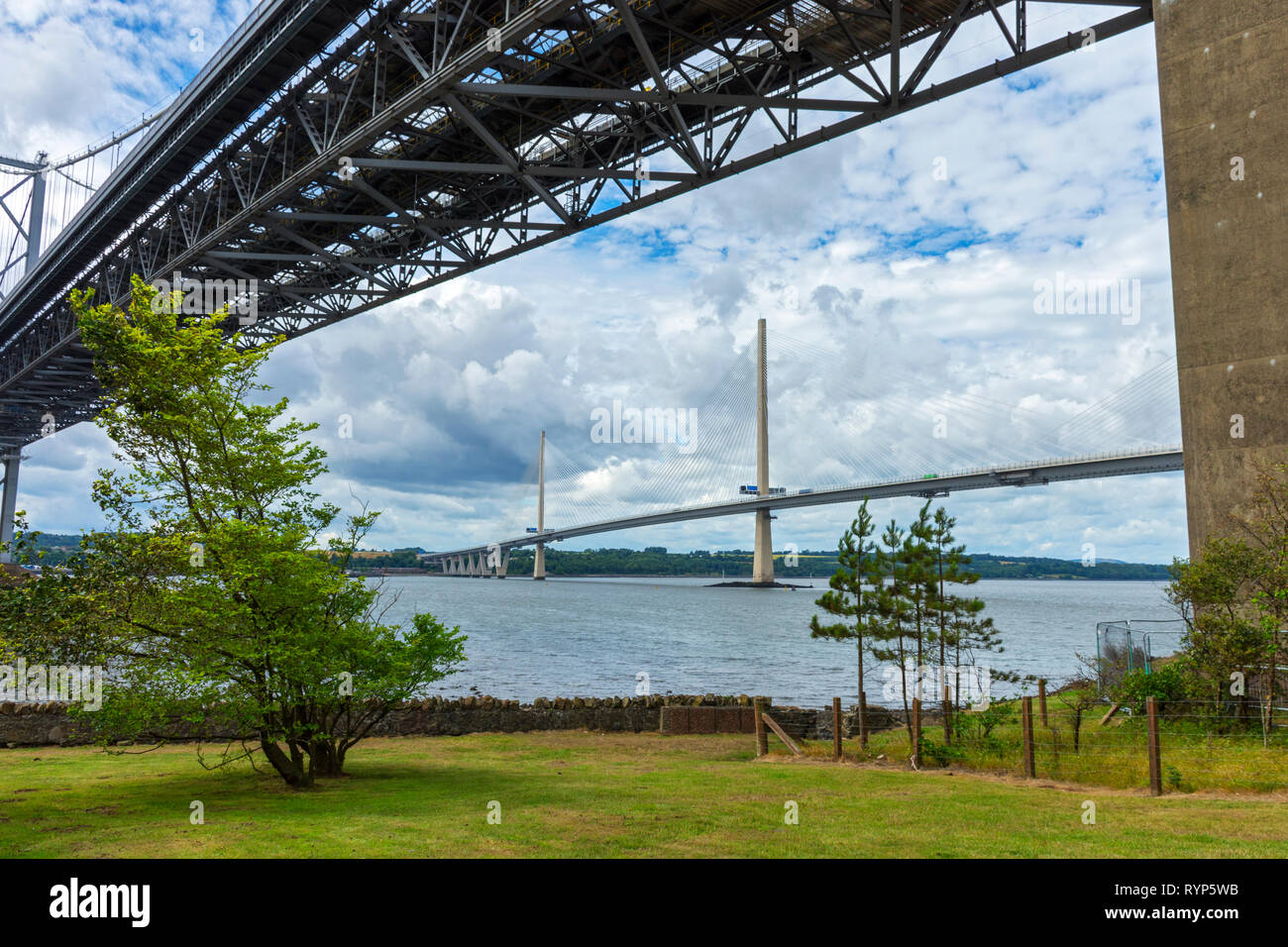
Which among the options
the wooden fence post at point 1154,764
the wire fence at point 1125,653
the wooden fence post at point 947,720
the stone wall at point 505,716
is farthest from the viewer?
the stone wall at point 505,716

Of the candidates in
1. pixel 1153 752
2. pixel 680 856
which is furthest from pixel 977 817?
pixel 680 856

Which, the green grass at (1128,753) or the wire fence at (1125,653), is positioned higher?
the wire fence at (1125,653)

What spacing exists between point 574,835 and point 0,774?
38.8ft

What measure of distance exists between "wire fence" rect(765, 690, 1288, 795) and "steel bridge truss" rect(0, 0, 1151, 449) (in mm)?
12890

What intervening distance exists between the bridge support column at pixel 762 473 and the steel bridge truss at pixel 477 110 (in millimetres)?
62050

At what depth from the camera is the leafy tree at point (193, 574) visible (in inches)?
484

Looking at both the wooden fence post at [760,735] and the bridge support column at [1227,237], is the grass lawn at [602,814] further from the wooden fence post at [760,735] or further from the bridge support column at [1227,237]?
the bridge support column at [1227,237]

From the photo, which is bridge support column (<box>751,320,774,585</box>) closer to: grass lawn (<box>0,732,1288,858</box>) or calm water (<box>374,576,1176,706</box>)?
calm water (<box>374,576,1176,706</box>)

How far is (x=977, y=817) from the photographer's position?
1080 centimetres

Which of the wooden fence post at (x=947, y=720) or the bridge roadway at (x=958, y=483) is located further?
the bridge roadway at (x=958, y=483)

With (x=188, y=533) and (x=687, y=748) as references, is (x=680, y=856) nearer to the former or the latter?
(x=188, y=533)

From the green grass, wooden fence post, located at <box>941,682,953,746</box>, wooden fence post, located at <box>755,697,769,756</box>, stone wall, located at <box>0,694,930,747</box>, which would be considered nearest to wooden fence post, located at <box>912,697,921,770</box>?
the green grass
